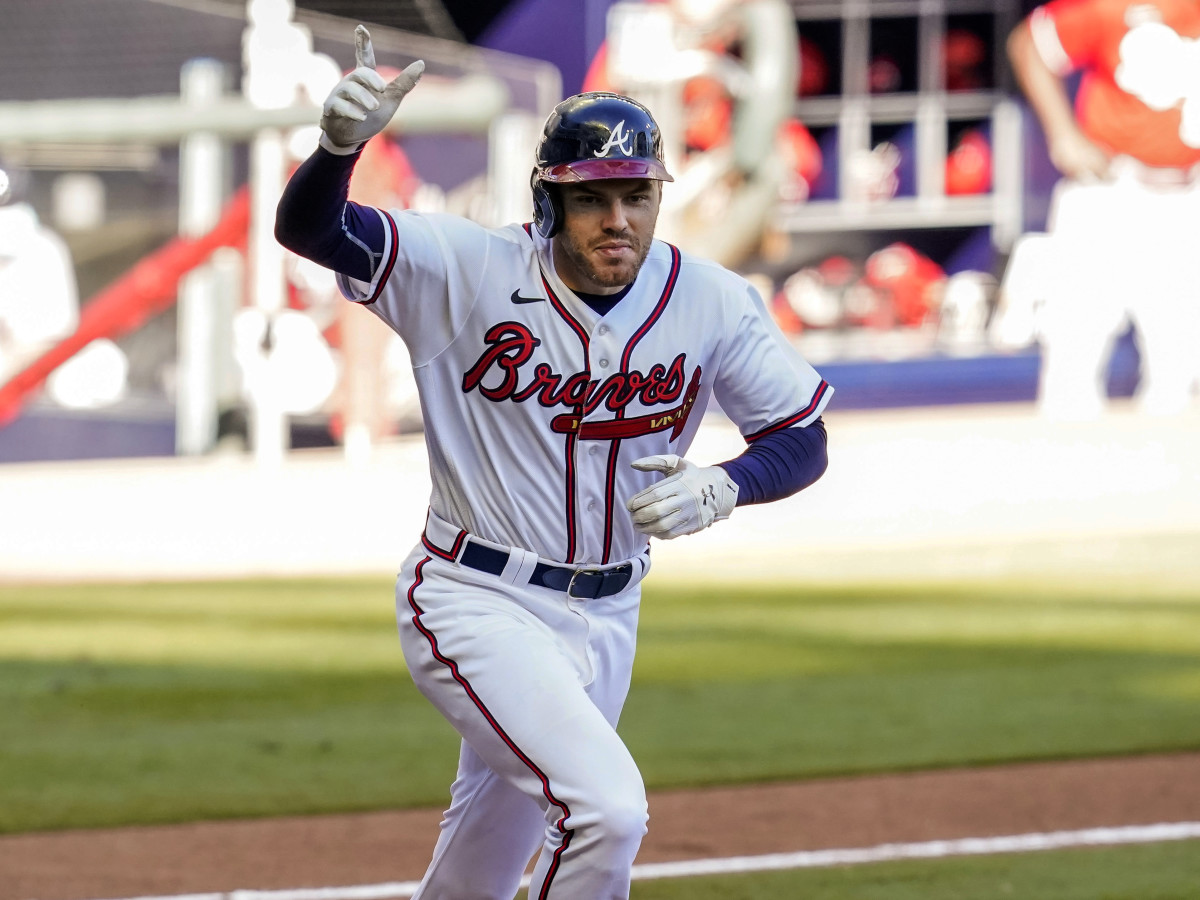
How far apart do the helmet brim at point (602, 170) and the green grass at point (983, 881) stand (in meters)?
1.93

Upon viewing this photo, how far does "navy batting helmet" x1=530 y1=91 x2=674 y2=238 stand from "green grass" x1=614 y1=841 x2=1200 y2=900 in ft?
6.17

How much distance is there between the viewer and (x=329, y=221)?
109 inches

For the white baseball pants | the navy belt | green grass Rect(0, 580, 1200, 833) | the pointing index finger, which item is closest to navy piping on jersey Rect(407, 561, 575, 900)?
the white baseball pants

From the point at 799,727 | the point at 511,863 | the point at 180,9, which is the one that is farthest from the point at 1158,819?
the point at 180,9

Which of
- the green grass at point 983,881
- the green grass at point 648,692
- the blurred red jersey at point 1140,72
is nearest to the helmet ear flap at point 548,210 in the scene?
the green grass at point 983,881

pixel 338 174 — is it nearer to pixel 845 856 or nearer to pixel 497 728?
pixel 497 728

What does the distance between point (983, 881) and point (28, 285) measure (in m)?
10.6

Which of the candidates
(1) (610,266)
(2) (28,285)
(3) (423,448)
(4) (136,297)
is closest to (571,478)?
(1) (610,266)

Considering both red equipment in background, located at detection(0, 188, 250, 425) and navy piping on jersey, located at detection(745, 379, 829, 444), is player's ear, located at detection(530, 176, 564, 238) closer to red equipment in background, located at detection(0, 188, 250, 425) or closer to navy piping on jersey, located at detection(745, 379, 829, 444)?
navy piping on jersey, located at detection(745, 379, 829, 444)

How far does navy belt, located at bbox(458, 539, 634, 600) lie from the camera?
2.96m

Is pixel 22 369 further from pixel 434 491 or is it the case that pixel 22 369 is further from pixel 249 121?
pixel 434 491

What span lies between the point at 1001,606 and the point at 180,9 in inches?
342

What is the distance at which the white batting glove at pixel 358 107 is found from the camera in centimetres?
271

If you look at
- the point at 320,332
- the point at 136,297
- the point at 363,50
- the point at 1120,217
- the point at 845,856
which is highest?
the point at 1120,217
